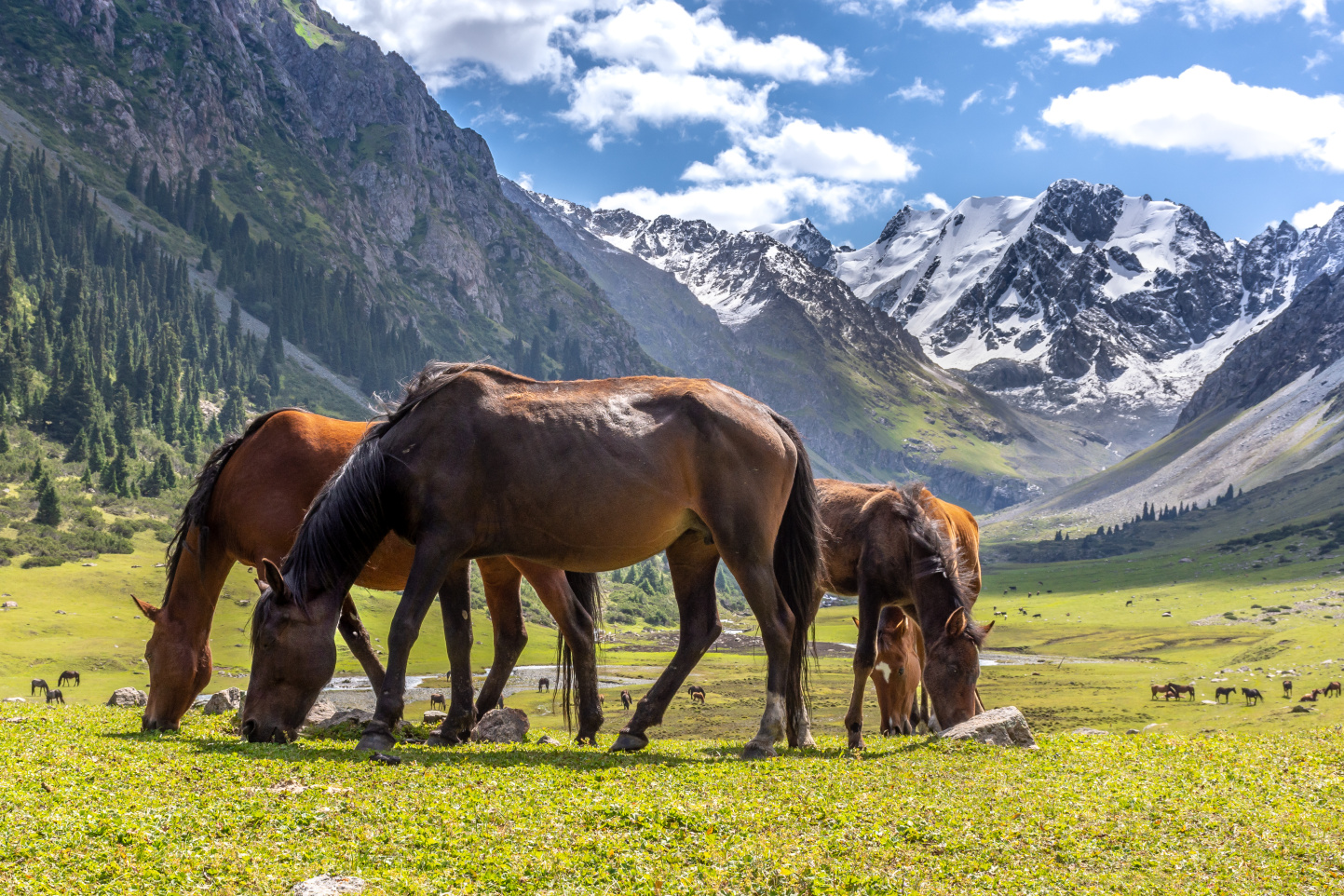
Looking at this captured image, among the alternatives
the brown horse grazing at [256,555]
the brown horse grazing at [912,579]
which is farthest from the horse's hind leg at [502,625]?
the brown horse grazing at [912,579]

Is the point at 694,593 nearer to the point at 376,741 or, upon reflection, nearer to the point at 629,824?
the point at 376,741

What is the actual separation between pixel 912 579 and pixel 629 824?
11.6 m

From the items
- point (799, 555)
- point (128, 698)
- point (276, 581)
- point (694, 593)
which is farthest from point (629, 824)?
point (128, 698)

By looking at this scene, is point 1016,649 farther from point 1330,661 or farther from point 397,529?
point 397,529

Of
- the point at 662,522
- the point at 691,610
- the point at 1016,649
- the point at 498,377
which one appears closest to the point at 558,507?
the point at 662,522

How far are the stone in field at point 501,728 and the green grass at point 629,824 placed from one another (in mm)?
3515

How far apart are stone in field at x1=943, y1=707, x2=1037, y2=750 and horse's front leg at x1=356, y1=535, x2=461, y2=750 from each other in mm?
8286

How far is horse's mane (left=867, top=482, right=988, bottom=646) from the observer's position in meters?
17.8

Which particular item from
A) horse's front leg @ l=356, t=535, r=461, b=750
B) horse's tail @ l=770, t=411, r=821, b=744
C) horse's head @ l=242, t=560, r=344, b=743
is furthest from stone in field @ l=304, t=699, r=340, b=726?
horse's tail @ l=770, t=411, r=821, b=744

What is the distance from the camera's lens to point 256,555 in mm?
14711

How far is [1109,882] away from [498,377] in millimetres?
9756

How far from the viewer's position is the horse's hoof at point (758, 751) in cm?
1298

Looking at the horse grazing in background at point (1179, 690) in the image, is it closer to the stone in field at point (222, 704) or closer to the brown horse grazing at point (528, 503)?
the brown horse grazing at point (528, 503)

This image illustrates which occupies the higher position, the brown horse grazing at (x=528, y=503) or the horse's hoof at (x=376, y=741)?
the brown horse grazing at (x=528, y=503)
